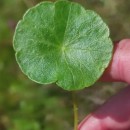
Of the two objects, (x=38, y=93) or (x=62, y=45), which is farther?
(x=38, y=93)

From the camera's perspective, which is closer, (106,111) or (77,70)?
(77,70)

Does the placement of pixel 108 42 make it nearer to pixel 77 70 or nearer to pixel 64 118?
pixel 77 70

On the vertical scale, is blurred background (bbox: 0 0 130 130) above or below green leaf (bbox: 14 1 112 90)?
below

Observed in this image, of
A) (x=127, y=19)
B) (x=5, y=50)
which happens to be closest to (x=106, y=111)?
(x=127, y=19)

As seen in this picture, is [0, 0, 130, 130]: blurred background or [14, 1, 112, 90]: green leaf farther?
[0, 0, 130, 130]: blurred background
